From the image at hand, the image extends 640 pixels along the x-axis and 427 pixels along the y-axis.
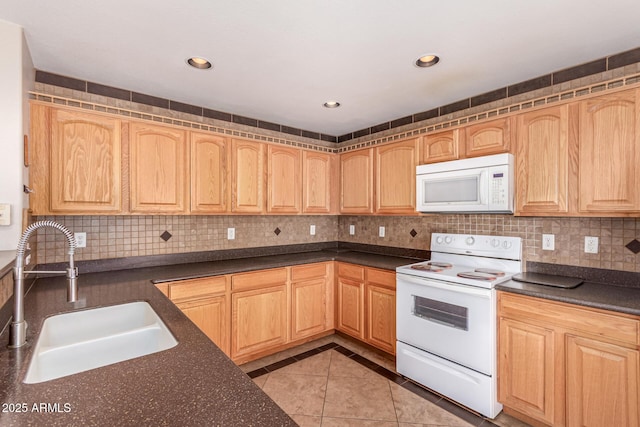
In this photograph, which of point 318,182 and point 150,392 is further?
point 318,182

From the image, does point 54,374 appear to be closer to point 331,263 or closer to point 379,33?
point 379,33

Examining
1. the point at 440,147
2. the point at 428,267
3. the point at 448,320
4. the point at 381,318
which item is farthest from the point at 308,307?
the point at 440,147

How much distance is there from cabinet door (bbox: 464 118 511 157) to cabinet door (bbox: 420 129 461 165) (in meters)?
0.09

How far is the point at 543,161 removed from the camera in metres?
2.09

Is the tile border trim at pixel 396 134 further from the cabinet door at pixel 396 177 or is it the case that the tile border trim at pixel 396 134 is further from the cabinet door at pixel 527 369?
the cabinet door at pixel 527 369

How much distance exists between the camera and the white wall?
1.54 meters

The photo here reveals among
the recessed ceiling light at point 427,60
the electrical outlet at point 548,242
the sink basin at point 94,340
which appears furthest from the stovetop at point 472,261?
the sink basin at point 94,340

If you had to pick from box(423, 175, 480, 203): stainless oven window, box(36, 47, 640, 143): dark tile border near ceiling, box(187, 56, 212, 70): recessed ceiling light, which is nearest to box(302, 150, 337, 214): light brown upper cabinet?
box(36, 47, 640, 143): dark tile border near ceiling

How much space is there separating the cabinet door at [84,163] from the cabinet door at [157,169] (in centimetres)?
11

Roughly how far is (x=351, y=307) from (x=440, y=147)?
1.73 m

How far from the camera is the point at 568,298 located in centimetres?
174

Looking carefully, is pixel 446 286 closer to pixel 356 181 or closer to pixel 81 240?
pixel 356 181

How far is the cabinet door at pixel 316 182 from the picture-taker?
3375 millimetres

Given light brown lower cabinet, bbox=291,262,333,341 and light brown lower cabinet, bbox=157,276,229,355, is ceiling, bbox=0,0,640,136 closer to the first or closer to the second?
light brown lower cabinet, bbox=157,276,229,355
